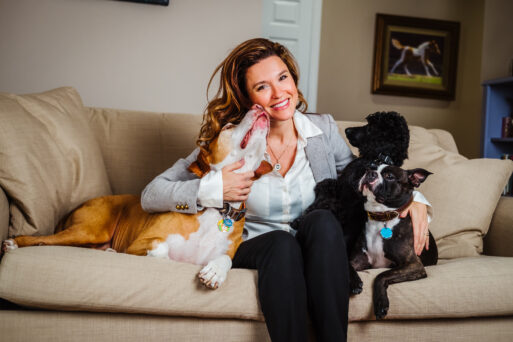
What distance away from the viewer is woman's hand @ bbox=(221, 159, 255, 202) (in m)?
1.44

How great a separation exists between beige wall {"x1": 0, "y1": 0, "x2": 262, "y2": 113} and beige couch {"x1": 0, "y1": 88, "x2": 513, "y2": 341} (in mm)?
1540

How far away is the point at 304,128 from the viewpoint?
1818 millimetres

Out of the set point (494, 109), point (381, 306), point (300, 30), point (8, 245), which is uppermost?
point (300, 30)

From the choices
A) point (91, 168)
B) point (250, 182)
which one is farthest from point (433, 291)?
point (91, 168)

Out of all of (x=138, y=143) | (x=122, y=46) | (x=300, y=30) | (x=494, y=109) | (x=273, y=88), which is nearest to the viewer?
(x=273, y=88)

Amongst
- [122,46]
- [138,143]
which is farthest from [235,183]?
[122,46]

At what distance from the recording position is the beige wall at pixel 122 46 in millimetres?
3191

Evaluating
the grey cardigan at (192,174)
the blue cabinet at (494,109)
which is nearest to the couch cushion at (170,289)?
the grey cardigan at (192,174)

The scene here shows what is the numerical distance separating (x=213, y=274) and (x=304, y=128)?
2.61 ft

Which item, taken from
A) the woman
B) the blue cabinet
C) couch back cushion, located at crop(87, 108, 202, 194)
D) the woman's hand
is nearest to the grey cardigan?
the woman

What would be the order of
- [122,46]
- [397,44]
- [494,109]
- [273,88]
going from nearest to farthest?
[273,88] < [122,46] < [494,109] < [397,44]

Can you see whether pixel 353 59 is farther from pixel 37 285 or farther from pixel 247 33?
pixel 37 285

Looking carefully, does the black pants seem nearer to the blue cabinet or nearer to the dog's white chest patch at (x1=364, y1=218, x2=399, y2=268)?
the dog's white chest patch at (x1=364, y1=218, x2=399, y2=268)

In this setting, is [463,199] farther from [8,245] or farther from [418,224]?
[8,245]
